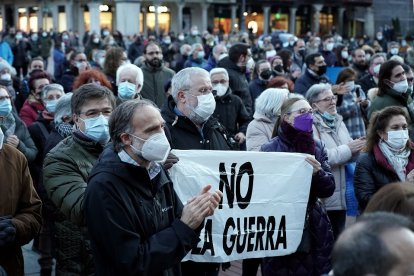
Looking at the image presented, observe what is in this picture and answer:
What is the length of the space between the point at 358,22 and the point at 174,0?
20720mm

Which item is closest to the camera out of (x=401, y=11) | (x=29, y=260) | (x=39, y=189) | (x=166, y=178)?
(x=166, y=178)

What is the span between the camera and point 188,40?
2753 centimetres

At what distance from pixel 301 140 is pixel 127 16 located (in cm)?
5114

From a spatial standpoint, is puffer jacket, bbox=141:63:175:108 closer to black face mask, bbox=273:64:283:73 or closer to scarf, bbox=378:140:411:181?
black face mask, bbox=273:64:283:73

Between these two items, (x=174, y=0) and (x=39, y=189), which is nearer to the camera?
(x=39, y=189)

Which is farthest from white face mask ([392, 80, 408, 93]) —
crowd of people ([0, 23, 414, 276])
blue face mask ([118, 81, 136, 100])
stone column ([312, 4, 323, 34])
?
stone column ([312, 4, 323, 34])

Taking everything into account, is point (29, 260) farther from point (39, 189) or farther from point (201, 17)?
point (201, 17)

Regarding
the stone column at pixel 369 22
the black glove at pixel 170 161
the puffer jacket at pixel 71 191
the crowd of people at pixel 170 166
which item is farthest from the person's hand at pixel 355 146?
the stone column at pixel 369 22

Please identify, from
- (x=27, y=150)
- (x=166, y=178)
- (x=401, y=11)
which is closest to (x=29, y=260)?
(x=27, y=150)

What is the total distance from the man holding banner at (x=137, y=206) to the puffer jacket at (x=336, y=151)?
2724 mm

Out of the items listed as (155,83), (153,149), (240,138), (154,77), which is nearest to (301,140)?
(153,149)

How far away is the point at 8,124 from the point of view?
6699 millimetres

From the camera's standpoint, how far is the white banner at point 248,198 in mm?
5242

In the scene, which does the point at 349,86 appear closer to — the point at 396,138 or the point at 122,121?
the point at 396,138
